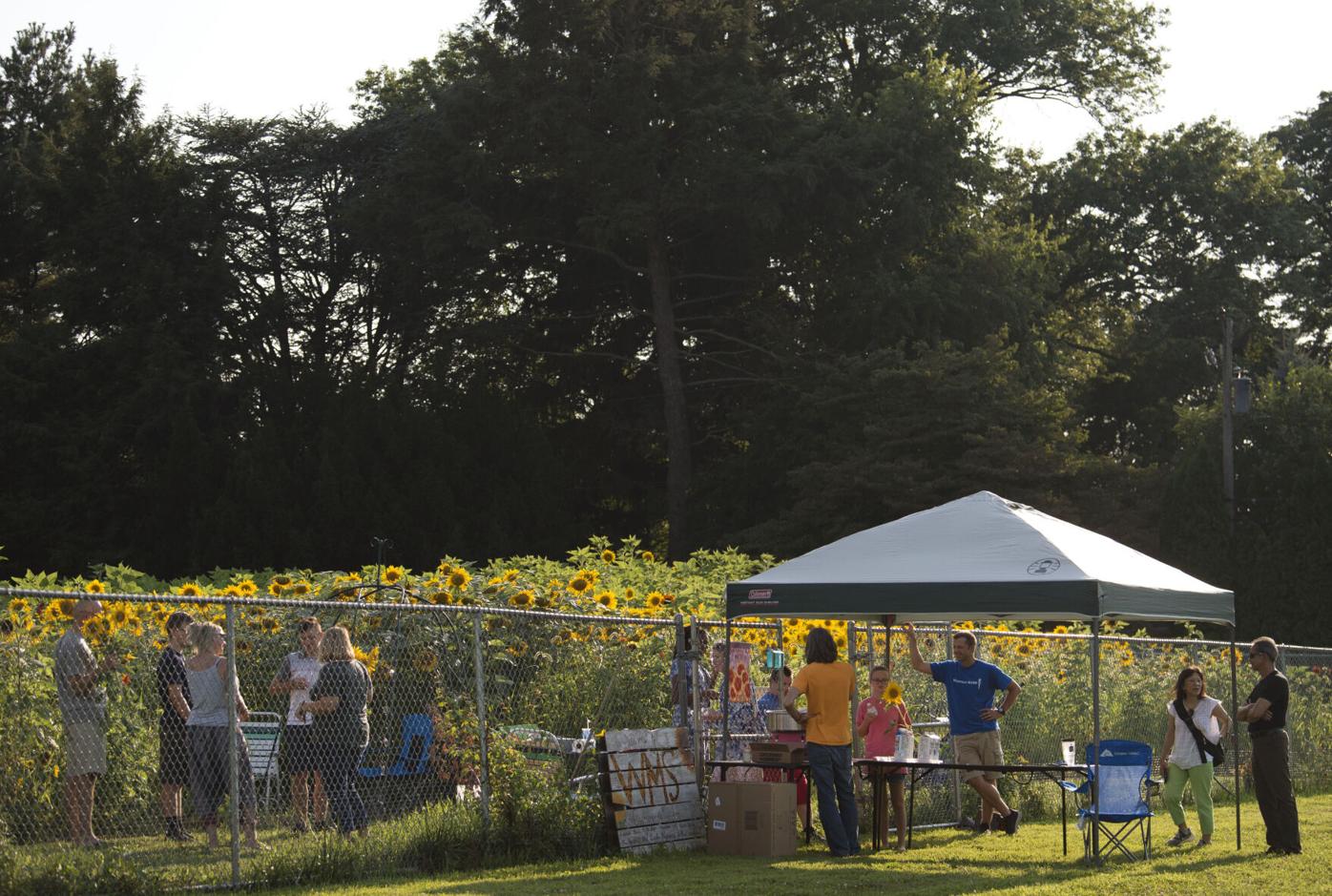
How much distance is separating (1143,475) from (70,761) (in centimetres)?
2993

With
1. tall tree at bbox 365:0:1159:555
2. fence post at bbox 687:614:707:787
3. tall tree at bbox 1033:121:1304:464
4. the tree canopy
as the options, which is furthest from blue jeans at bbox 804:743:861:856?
tall tree at bbox 1033:121:1304:464

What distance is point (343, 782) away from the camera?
11.6 m

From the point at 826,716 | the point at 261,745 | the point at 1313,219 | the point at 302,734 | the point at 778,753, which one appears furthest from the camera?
the point at 1313,219

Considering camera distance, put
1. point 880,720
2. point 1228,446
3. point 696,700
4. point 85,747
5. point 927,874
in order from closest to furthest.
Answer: point 85,747, point 927,874, point 696,700, point 880,720, point 1228,446

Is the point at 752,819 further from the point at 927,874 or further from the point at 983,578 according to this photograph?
the point at 983,578

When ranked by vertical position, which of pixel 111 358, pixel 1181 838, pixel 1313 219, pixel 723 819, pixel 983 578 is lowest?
pixel 1181 838

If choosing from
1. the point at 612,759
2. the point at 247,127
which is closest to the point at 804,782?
the point at 612,759

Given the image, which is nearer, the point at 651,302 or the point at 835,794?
the point at 835,794

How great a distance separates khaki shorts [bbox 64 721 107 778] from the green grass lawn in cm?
147

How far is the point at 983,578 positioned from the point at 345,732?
14.7 ft

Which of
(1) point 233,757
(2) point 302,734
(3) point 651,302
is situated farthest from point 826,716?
(3) point 651,302

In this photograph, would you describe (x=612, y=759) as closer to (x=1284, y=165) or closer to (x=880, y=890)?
(x=880, y=890)

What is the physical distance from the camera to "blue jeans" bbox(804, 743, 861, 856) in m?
12.6

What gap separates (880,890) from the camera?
1092 cm
